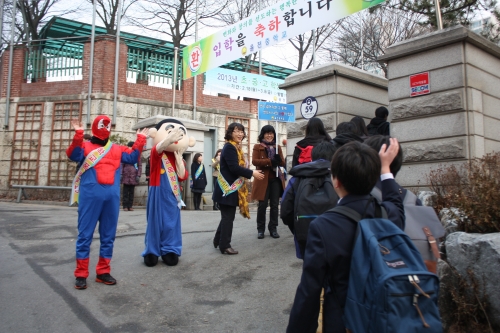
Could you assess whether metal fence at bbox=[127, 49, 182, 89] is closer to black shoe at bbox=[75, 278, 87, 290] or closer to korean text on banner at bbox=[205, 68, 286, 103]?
korean text on banner at bbox=[205, 68, 286, 103]

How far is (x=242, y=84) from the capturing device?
67.2ft

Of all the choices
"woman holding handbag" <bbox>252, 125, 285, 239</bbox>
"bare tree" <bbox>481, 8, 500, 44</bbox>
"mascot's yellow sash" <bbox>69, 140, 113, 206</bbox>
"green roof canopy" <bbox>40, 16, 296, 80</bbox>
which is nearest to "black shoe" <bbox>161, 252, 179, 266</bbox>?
"mascot's yellow sash" <bbox>69, 140, 113, 206</bbox>

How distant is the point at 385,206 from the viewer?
2195 millimetres

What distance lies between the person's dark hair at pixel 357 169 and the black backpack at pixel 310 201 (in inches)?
49.0

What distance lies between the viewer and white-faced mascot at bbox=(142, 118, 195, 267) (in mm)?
5398

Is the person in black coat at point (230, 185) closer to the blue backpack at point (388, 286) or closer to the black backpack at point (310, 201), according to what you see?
the black backpack at point (310, 201)

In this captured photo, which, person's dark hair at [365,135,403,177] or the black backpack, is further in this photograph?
the black backpack

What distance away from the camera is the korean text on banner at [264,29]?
9.60 metres

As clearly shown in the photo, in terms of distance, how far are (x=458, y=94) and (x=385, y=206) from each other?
17.1 ft

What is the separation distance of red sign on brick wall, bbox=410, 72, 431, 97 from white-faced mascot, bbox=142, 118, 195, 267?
4.13 m

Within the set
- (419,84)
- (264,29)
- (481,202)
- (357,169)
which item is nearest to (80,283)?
(357,169)

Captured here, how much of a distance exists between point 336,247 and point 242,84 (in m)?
19.1

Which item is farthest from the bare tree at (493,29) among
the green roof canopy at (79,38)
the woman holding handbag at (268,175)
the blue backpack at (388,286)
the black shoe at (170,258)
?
the green roof canopy at (79,38)

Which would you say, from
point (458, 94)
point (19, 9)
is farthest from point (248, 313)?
point (19, 9)
